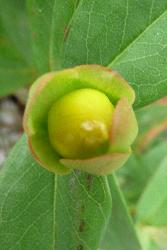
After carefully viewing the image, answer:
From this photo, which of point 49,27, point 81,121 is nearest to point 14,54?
point 49,27

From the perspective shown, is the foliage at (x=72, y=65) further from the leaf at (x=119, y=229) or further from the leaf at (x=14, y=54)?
the leaf at (x=14, y=54)

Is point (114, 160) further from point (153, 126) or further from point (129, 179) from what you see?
point (129, 179)

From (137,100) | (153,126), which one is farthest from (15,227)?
(153,126)

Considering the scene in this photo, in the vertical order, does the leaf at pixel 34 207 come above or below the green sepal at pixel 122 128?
below

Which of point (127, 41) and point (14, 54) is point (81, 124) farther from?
point (14, 54)

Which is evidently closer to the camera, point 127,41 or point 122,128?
point 122,128

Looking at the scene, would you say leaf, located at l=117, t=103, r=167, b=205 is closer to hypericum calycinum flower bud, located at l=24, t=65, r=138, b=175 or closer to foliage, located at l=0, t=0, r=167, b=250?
foliage, located at l=0, t=0, r=167, b=250

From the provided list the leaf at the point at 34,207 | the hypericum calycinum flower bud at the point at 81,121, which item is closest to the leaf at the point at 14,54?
the leaf at the point at 34,207
